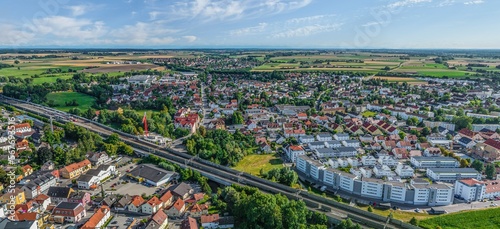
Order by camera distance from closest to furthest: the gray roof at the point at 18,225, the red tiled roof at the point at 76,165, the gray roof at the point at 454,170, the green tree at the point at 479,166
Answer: the gray roof at the point at 18,225 → the red tiled roof at the point at 76,165 → the gray roof at the point at 454,170 → the green tree at the point at 479,166

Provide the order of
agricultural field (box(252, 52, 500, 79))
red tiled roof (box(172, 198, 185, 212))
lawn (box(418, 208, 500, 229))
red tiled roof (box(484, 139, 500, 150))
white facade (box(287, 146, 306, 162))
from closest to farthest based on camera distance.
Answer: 1. lawn (box(418, 208, 500, 229))
2. red tiled roof (box(172, 198, 185, 212))
3. white facade (box(287, 146, 306, 162))
4. red tiled roof (box(484, 139, 500, 150))
5. agricultural field (box(252, 52, 500, 79))

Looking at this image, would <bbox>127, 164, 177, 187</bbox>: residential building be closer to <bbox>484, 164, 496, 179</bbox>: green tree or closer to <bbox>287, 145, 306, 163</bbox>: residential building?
<bbox>287, 145, 306, 163</bbox>: residential building

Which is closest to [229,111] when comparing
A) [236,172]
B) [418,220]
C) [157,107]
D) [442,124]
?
[157,107]

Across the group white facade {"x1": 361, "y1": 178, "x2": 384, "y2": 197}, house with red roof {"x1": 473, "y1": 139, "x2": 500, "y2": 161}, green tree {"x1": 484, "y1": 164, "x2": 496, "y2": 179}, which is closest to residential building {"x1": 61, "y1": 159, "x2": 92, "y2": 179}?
white facade {"x1": 361, "y1": 178, "x2": 384, "y2": 197}

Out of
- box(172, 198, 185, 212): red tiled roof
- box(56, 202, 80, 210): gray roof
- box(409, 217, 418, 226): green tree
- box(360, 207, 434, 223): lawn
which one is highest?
box(56, 202, 80, 210): gray roof

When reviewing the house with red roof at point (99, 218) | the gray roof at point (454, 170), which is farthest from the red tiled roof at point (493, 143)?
the house with red roof at point (99, 218)

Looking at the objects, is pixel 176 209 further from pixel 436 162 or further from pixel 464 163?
pixel 464 163

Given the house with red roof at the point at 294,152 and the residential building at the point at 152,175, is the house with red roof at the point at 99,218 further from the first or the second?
the house with red roof at the point at 294,152
